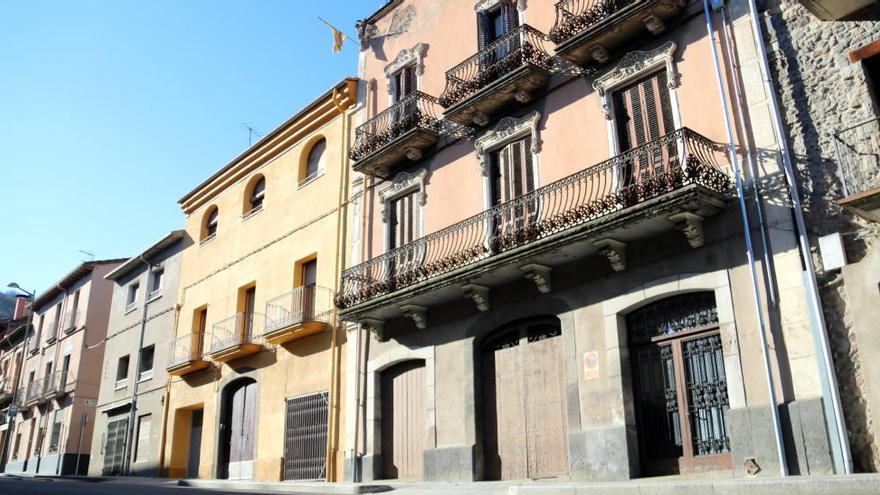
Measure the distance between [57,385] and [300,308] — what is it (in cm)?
1774

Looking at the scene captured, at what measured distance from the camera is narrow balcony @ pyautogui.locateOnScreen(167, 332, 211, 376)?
2152cm

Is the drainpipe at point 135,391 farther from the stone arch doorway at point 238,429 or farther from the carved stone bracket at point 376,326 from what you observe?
the carved stone bracket at point 376,326

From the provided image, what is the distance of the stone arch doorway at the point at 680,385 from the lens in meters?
10.5

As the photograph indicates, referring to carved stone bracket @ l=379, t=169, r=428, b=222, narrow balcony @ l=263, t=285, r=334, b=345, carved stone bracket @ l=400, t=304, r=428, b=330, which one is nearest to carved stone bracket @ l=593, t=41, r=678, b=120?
carved stone bracket @ l=379, t=169, r=428, b=222

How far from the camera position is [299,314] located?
1811 centimetres

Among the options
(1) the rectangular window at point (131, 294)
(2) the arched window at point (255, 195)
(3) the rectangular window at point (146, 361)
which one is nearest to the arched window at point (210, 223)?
(2) the arched window at point (255, 195)

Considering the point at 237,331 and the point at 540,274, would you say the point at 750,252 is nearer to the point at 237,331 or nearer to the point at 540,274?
the point at 540,274

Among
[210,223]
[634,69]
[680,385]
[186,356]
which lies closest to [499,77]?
[634,69]

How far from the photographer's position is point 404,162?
16.7 metres

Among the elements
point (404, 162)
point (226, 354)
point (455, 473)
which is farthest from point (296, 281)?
point (455, 473)

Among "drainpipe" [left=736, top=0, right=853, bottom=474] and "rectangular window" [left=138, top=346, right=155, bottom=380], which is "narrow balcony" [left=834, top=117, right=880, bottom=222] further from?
"rectangular window" [left=138, top=346, right=155, bottom=380]

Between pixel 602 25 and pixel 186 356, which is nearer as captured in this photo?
pixel 602 25

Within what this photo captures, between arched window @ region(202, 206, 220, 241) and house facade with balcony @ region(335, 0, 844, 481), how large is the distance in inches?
328

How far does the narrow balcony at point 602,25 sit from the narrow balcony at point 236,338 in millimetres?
10783
